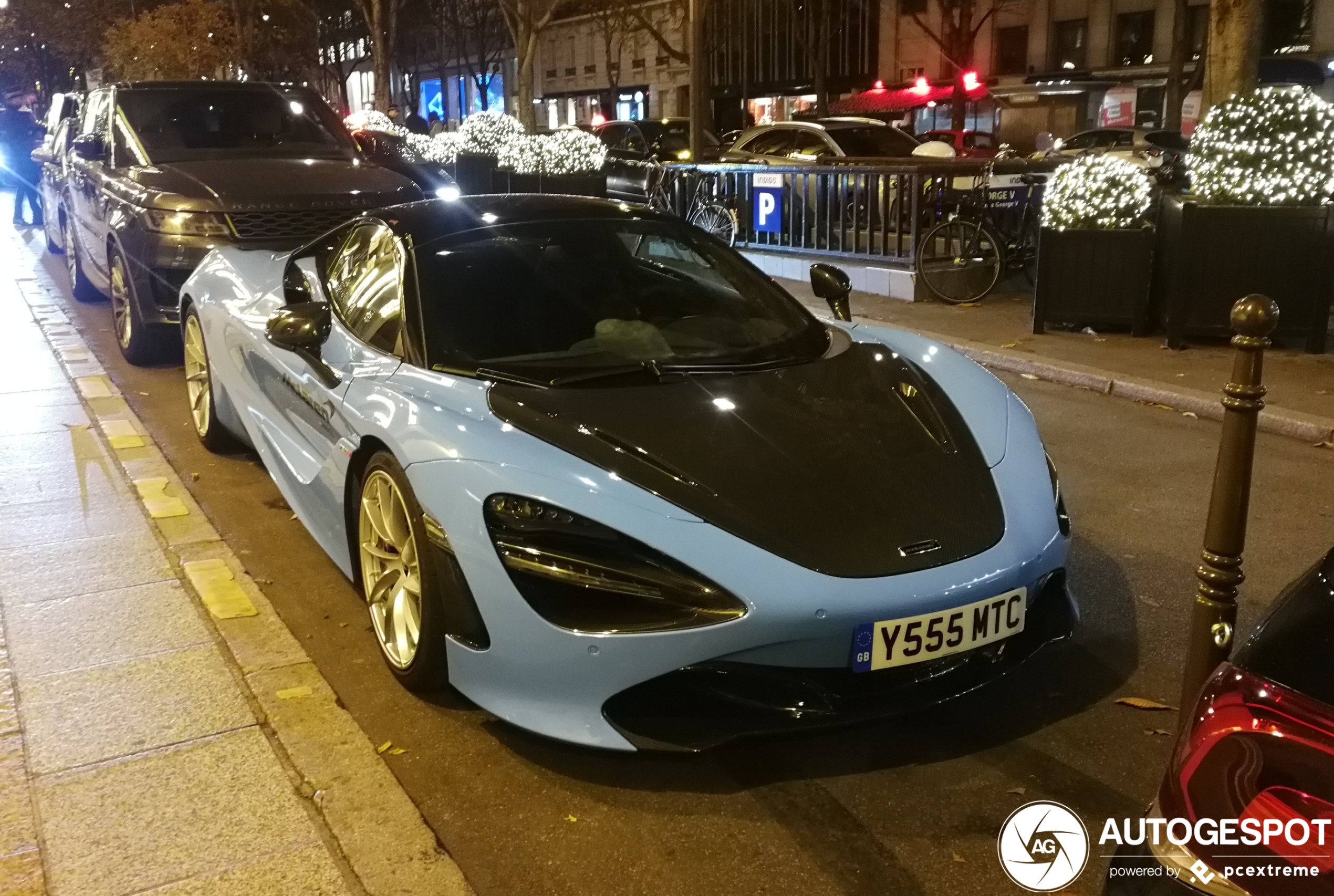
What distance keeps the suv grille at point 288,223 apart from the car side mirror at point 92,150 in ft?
6.38

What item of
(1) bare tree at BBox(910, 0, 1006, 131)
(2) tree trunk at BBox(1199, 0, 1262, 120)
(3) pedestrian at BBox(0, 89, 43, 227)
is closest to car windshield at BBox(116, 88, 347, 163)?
(2) tree trunk at BBox(1199, 0, 1262, 120)

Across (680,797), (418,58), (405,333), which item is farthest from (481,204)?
(418,58)

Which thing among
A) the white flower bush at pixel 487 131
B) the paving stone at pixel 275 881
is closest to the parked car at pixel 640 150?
the white flower bush at pixel 487 131

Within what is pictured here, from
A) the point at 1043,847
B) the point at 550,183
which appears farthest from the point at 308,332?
the point at 550,183

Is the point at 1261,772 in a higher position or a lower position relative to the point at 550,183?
lower

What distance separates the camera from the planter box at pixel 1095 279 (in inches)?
358

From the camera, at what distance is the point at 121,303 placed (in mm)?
8875

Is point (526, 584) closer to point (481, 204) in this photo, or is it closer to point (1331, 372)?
point (481, 204)

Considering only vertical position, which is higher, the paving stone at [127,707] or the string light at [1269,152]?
the string light at [1269,152]

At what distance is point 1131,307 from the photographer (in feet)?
30.0

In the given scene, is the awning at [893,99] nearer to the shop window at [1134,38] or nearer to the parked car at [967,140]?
the shop window at [1134,38]

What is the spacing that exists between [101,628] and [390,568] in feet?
3.95

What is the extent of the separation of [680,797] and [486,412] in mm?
1214

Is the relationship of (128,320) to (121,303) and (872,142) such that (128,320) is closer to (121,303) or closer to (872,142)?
(121,303)
